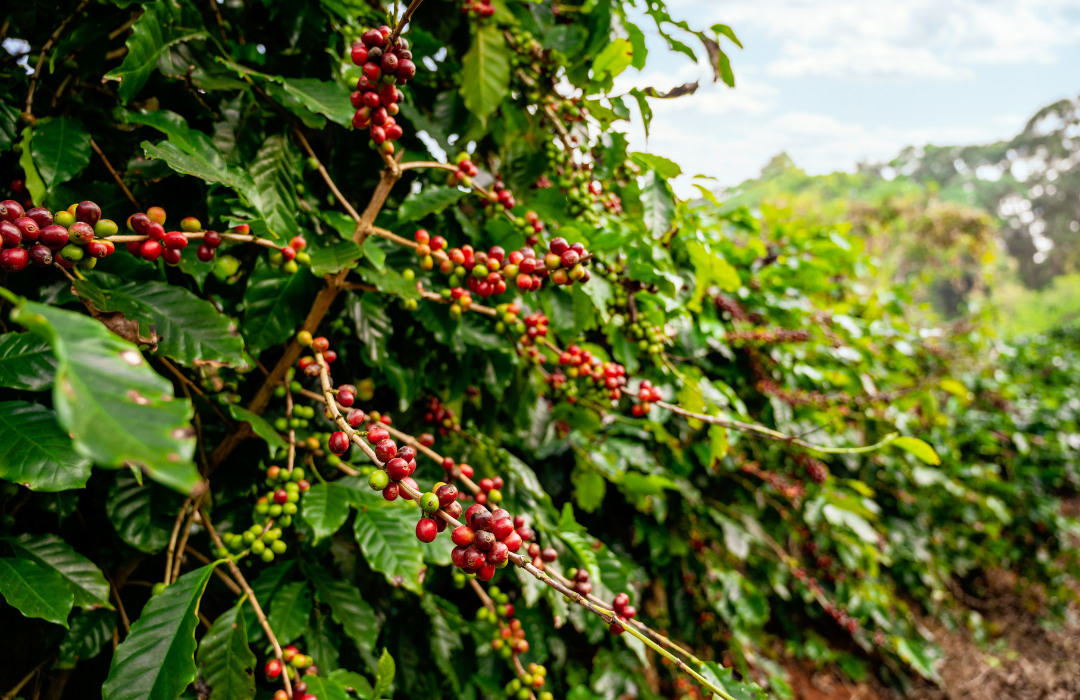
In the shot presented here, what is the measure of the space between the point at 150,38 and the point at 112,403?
2.88 ft

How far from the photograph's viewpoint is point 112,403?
368 millimetres

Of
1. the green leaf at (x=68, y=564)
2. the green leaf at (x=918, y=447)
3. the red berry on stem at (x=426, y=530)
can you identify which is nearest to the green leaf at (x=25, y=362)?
the green leaf at (x=68, y=564)

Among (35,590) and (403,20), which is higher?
(403,20)

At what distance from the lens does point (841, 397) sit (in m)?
2.21

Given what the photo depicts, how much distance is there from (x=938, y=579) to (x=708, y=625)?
98.4 inches

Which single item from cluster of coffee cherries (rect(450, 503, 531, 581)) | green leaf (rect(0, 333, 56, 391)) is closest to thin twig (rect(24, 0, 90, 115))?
green leaf (rect(0, 333, 56, 391))

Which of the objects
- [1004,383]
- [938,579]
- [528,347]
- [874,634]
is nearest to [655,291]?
[528,347]

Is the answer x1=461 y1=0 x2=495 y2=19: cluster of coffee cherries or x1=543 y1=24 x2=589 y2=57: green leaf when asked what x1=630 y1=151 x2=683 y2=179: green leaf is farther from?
x1=461 y1=0 x2=495 y2=19: cluster of coffee cherries

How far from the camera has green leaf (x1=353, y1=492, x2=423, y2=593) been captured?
1.02 m

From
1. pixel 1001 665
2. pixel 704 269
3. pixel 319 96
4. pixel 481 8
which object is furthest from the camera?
pixel 1001 665

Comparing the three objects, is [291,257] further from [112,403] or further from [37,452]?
[112,403]

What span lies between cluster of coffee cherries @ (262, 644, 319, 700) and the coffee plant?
0.06 ft

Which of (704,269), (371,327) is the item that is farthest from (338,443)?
(704,269)

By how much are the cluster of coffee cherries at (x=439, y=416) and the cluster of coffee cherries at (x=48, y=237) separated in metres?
0.88
